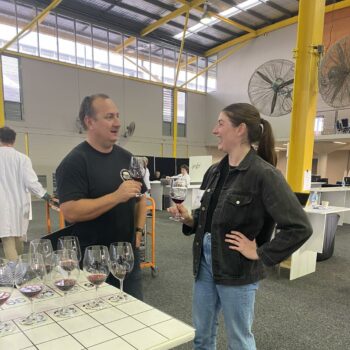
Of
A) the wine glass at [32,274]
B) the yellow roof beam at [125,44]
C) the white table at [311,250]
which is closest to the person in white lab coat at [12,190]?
the wine glass at [32,274]

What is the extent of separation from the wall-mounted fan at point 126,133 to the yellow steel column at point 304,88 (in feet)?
27.5

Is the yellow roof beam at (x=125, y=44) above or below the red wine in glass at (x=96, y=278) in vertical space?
above

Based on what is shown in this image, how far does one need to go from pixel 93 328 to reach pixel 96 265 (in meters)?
Answer: 0.23

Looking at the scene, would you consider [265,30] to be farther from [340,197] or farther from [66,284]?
[66,284]

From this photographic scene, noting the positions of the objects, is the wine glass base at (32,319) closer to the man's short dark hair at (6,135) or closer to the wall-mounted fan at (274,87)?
the man's short dark hair at (6,135)

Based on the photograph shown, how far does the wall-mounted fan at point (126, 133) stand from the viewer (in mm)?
11605

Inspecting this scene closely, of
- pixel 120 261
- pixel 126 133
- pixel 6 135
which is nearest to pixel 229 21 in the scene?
pixel 126 133

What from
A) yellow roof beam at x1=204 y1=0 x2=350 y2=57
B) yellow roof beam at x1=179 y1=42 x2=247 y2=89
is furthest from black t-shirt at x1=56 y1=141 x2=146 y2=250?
yellow roof beam at x1=179 y1=42 x2=247 y2=89

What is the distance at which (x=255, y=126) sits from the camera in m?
1.37

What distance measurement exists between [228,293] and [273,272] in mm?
2684

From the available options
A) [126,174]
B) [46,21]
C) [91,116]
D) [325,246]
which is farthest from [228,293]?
[46,21]

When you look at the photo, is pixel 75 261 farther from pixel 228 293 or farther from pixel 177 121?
pixel 177 121

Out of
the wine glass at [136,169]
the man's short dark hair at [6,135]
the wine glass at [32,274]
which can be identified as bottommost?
the wine glass at [32,274]

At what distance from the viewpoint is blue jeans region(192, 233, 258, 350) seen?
133 centimetres
